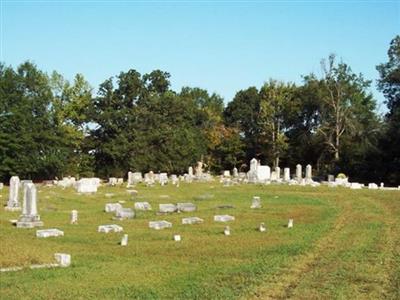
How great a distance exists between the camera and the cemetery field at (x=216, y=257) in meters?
10.4

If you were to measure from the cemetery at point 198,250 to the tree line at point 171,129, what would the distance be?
28.3 metres

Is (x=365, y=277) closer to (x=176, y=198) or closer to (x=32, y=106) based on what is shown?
(x=176, y=198)

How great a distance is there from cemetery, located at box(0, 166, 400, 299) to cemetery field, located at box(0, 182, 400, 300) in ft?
0.07

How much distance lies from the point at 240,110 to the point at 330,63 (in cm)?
2189

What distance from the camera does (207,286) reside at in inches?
420

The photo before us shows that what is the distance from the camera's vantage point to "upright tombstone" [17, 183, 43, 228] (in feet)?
65.8

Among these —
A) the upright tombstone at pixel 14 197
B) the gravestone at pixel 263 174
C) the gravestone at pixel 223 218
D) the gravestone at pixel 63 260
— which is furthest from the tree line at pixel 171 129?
the gravestone at pixel 63 260

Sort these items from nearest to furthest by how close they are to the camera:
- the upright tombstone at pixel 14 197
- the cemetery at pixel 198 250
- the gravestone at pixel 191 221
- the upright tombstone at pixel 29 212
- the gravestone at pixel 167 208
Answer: the cemetery at pixel 198 250 → the upright tombstone at pixel 29 212 → the gravestone at pixel 191 221 → the gravestone at pixel 167 208 → the upright tombstone at pixel 14 197

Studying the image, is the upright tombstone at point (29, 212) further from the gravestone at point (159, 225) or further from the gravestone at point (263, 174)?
the gravestone at point (263, 174)

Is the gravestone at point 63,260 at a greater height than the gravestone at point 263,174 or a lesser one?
lesser

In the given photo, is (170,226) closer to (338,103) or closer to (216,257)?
(216,257)

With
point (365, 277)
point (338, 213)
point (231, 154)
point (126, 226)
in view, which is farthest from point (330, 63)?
point (365, 277)

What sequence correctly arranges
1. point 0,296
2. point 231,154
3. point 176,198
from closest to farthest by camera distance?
1. point 0,296
2. point 176,198
3. point 231,154

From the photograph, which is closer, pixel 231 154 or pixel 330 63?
pixel 330 63
